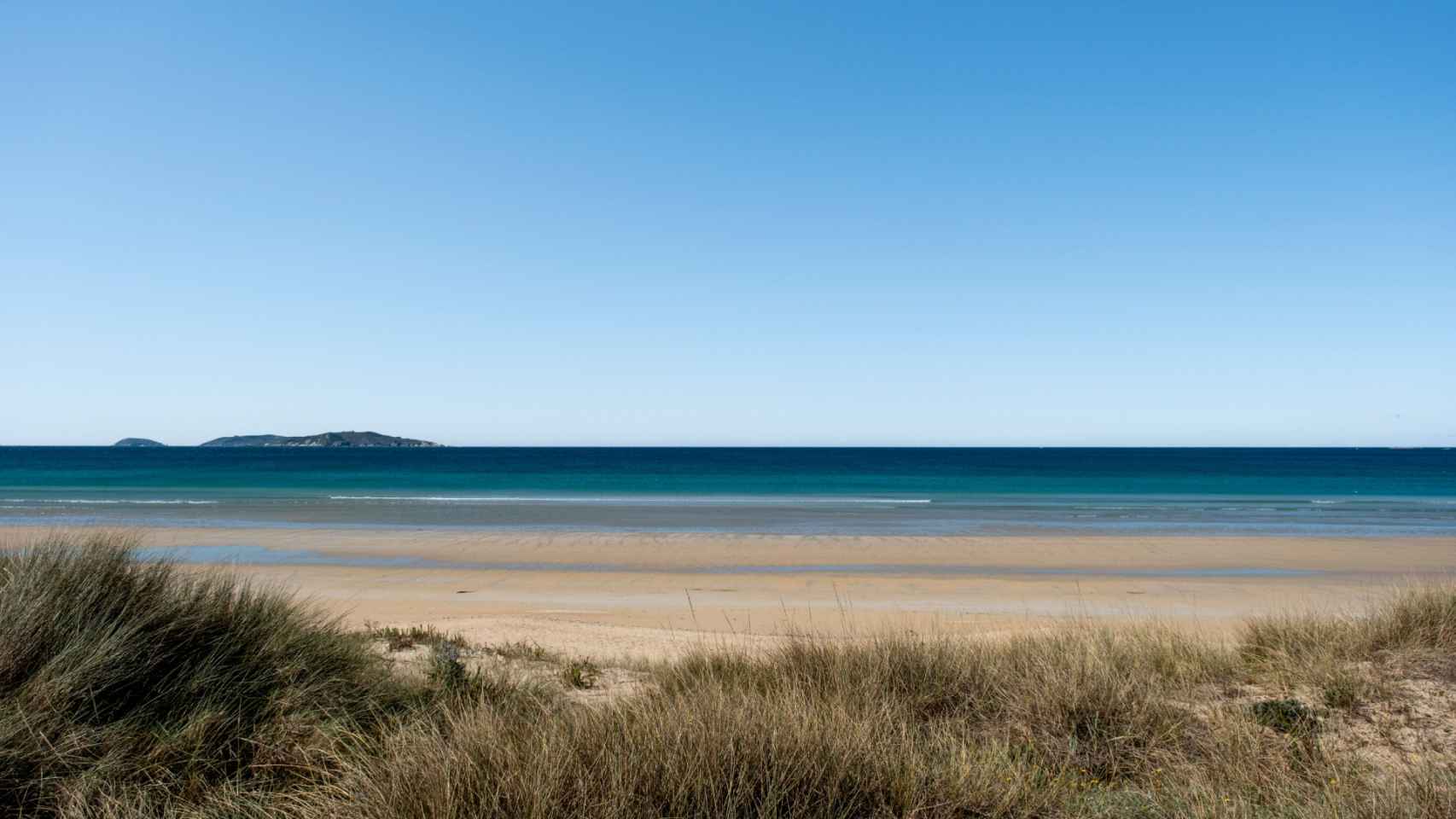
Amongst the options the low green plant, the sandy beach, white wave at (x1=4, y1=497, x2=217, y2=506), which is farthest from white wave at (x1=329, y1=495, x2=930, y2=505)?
the low green plant

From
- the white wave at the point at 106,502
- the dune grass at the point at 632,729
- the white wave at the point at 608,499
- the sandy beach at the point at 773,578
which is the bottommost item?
the sandy beach at the point at 773,578

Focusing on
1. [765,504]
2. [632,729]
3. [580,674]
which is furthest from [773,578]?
[765,504]

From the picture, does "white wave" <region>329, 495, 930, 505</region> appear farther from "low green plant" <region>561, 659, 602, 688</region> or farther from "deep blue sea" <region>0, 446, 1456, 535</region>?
"low green plant" <region>561, 659, 602, 688</region>

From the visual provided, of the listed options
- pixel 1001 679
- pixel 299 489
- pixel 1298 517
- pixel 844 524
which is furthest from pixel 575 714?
pixel 299 489

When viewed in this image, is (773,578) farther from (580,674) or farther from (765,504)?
(765,504)

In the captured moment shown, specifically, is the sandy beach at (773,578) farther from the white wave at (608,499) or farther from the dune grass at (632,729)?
the white wave at (608,499)

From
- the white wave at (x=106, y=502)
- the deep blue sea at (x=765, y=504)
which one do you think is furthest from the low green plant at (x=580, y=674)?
the white wave at (x=106, y=502)

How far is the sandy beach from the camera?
13344 mm

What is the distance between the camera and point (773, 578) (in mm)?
19062

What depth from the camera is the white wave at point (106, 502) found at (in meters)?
38.7

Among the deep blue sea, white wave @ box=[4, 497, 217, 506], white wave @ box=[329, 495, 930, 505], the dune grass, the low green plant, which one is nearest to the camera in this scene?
the dune grass

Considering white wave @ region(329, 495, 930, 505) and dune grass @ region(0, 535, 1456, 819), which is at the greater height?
dune grass @ region(0, 535, 1456, 819)

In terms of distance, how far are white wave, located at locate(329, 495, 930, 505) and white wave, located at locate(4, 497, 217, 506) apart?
247 inches

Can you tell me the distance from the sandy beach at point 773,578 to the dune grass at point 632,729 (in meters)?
3.63
